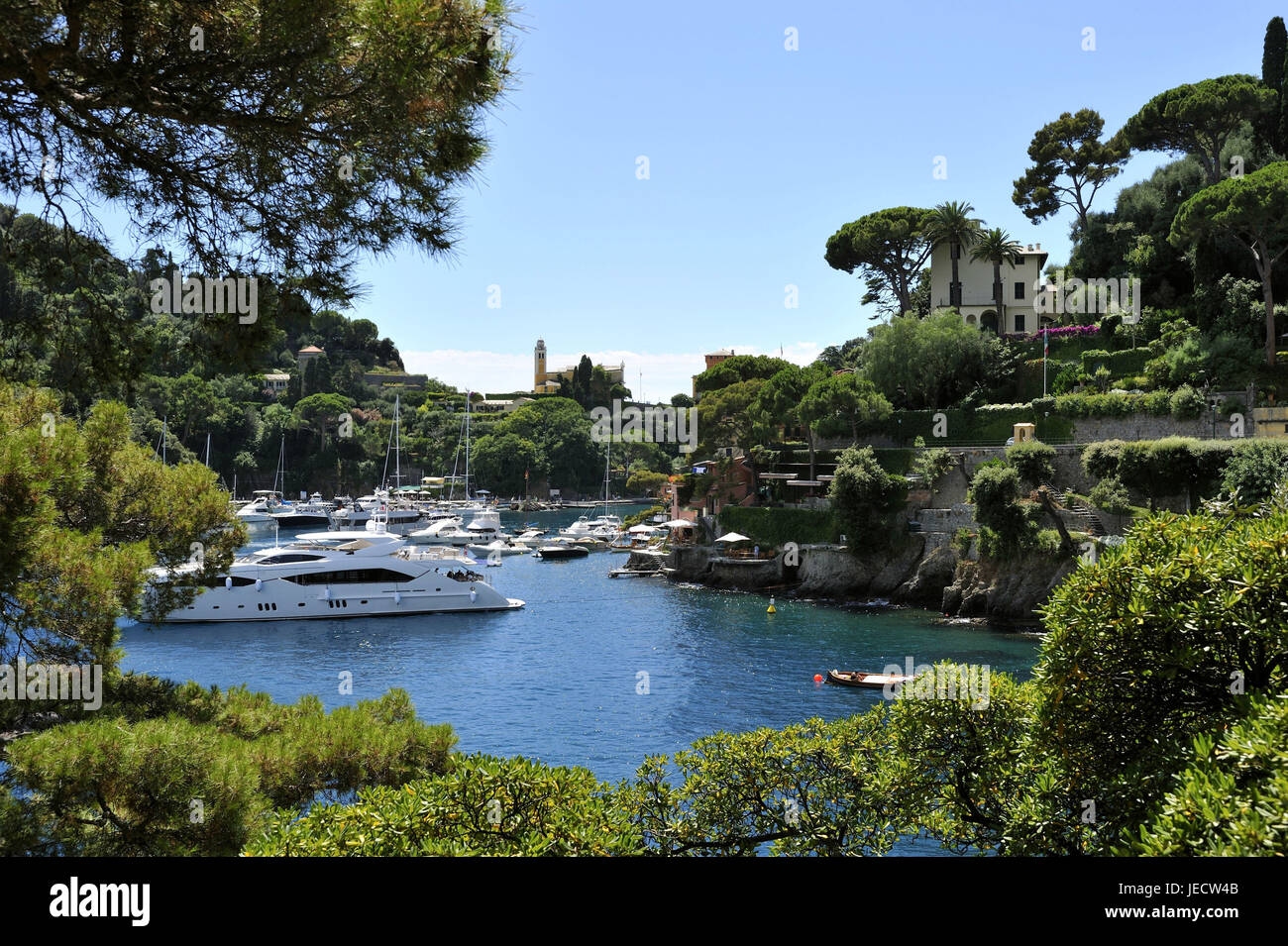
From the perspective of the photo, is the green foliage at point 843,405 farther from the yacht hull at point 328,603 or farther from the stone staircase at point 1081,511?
the yacht hull at point 328,603

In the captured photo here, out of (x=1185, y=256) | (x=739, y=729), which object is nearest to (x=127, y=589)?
(x=739, y=729)

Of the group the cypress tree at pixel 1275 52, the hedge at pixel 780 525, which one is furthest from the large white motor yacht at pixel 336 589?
→ the cypress tree at pixel 1275 52

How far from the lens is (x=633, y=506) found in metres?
119

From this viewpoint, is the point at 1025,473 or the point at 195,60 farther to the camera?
the point at 1025,473

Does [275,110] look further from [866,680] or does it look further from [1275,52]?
[1275,52]

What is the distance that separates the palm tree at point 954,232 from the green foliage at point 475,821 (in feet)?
208

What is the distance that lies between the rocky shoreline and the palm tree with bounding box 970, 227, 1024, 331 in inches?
993

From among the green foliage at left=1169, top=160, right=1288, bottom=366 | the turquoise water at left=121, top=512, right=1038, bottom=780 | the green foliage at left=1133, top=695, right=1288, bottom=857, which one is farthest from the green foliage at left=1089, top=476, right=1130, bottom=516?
the green foliage at left=1133, top=695, right=1288, bottom=857

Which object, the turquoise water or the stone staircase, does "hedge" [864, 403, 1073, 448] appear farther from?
the turquoise water

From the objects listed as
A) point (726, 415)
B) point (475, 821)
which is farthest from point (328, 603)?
point (475, 821)

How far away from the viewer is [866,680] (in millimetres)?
31266

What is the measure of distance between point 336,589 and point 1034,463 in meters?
34.8
